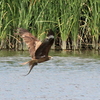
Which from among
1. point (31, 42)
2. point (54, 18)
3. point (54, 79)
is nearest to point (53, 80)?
point (54, 79)

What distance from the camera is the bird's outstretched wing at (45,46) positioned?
6.90 meters

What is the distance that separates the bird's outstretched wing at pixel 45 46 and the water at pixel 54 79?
51cm

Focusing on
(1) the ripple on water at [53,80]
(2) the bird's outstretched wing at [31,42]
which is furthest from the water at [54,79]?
(2) the bird's outstretched wing at [31,42]

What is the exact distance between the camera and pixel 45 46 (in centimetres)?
738

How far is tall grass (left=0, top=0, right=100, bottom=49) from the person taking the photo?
12.6m

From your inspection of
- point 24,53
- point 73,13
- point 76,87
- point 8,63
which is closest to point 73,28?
point 73,13

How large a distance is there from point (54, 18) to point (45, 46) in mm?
5469

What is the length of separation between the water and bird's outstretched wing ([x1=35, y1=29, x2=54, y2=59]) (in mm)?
509

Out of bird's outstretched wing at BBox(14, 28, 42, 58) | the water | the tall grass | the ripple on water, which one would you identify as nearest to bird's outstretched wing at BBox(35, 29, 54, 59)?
bird's outstretched wing at BBox(14, 28, 42, 58)

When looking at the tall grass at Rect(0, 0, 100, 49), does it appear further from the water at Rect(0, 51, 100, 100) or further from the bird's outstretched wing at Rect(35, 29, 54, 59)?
the bird's outstretched wing at Rect(35, 29, 54, 59)

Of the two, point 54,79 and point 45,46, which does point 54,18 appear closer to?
point 54,79

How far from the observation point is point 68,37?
1341 centimetres

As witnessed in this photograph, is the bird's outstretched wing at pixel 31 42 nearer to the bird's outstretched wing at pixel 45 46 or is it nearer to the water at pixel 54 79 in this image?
the bird's outstretched wing at pixel 45 46

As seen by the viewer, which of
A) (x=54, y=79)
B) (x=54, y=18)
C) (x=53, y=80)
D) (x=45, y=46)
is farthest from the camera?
(x=54, y=18)
